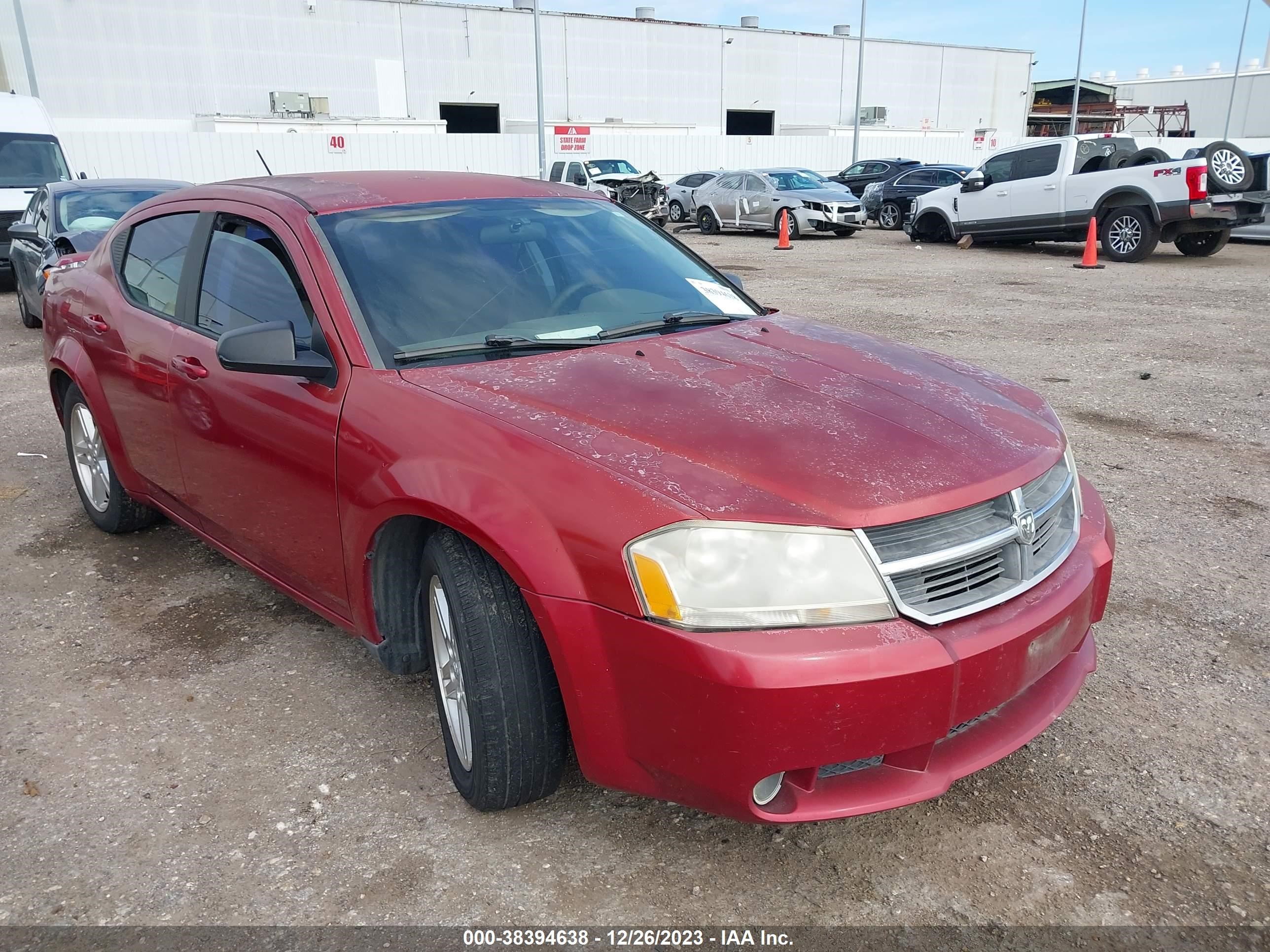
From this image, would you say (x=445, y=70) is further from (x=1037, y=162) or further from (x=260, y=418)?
(x=260, y=418)

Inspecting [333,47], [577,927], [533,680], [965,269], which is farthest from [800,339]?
[333,47]

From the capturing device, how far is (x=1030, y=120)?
6644 centimetres

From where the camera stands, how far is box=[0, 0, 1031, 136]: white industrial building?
34.5 meters

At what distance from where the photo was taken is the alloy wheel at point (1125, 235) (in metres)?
14.9

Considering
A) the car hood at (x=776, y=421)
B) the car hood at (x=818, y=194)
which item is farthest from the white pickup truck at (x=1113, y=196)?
the car hood at (x=776, y=421)

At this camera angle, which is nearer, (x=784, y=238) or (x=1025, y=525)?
(x=1025, y=525)

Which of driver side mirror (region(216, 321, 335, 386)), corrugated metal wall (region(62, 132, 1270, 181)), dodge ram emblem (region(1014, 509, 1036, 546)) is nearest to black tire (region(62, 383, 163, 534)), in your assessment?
driver side mirror (region(216, 321, 335, 386))

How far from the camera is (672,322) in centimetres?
329

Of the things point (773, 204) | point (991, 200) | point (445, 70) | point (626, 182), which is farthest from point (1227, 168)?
point (445, 70)

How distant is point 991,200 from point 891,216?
6719mm

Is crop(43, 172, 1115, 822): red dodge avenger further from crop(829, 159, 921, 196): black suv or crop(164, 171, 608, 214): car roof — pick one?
crop(829, 159, 921, 196): black suv

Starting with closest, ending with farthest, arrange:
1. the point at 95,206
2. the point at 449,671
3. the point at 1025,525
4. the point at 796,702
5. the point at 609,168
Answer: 1. the point at 796,702
2. the point at 1025,525
3. the point at 449,671
4. the point at 95,206
5. the point at 609,168

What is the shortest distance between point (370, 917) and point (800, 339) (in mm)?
2103

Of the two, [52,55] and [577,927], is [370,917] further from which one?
[52,55]
